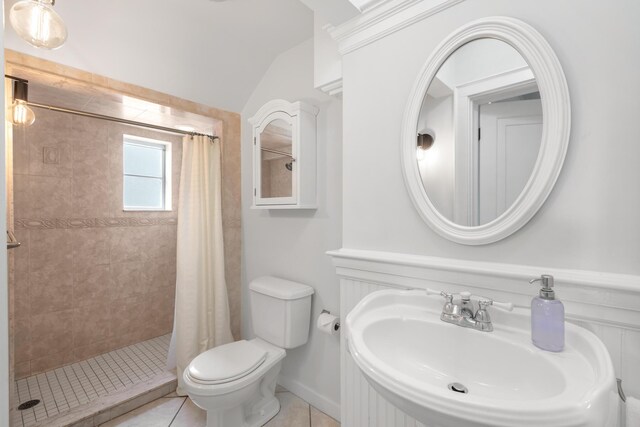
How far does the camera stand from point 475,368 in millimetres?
874

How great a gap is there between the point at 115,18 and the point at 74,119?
3.99 feet

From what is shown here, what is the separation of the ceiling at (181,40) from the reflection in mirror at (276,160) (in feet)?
1.94

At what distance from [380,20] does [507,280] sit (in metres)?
1.13

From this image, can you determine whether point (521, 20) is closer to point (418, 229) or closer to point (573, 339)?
point (418, 229)

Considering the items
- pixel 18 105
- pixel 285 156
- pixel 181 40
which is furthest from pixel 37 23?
pixel 285 156

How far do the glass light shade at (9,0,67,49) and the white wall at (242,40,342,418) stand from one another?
1.21 metres

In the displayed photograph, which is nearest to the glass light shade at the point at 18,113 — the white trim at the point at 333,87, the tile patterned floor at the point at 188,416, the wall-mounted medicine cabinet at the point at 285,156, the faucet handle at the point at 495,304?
the wall-mounted medicine cabinet at the point at 285,156

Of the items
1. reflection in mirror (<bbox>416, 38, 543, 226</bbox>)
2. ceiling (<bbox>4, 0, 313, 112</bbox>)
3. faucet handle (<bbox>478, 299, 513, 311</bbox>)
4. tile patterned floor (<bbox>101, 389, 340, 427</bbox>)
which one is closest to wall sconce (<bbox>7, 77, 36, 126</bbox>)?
ceiling (<bbox>4, 0, 313, 112</bbox>)

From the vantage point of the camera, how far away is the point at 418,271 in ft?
3.57

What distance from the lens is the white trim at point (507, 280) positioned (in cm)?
75

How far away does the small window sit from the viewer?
2.73m

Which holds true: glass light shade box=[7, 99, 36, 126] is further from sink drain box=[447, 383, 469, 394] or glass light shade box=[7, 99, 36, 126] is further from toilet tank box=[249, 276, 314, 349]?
sink drain box=[447, 383, 469, 394]

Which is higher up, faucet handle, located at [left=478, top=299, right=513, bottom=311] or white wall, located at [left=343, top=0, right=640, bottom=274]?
white wall, located at [left=343, top=0, right=640, bottom=274]

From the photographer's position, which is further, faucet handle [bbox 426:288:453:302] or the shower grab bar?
the shower grab bar
